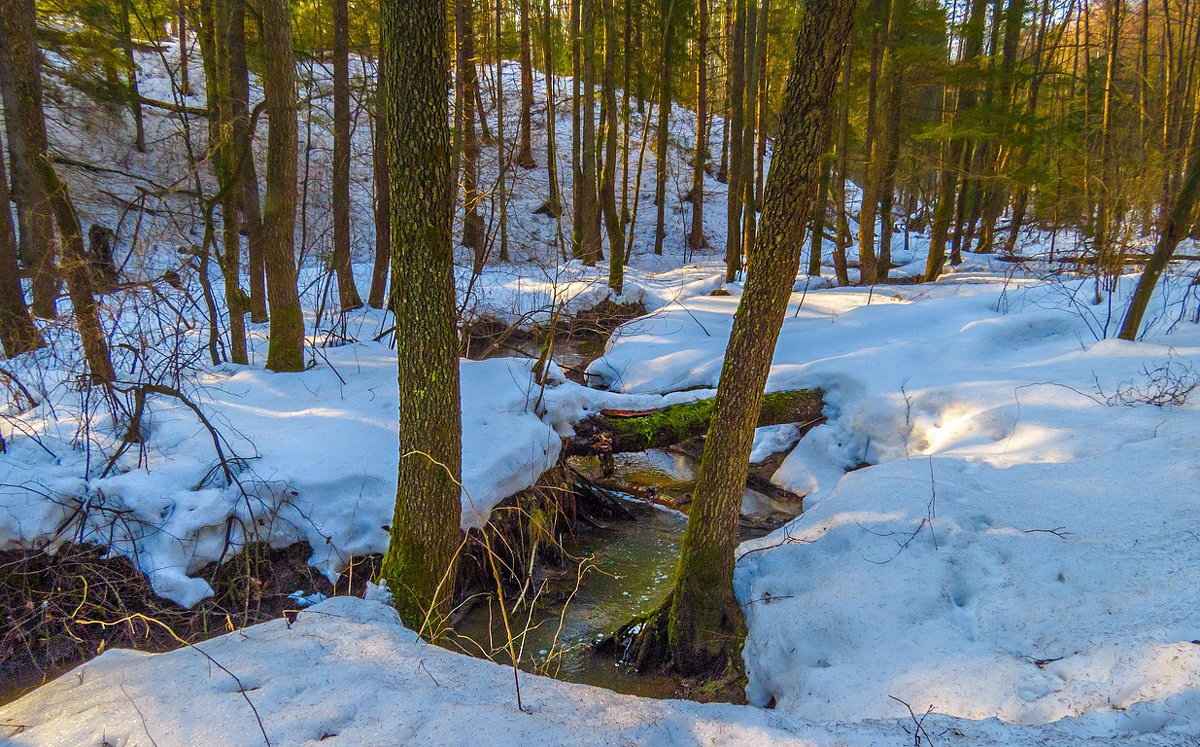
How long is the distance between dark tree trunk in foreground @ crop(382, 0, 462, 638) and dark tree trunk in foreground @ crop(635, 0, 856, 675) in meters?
1.73

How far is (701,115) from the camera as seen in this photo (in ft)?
59.1

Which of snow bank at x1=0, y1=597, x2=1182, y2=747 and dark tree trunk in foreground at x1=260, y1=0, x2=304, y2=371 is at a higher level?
dark tree trunk in foreground at x1=260, y1=0, x2=304, y2=371

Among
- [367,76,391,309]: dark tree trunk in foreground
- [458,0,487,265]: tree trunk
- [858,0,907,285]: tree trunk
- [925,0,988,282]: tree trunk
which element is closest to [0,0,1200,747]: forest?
[367,76,391,309]: dark tree trunk in foreground

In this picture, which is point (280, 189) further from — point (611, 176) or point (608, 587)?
point (611, 176)

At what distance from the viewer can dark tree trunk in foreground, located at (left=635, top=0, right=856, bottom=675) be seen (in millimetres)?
3457

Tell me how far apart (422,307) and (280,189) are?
419 cm

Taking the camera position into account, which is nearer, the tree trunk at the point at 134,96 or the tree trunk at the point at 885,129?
the tree trunk at the point at 134,96

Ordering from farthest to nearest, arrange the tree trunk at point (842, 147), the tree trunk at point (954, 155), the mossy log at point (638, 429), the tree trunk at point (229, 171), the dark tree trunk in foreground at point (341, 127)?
the tree trunk at point (842, 147), the tree trunk at point (954, 155), the dark tree trunk in foreground at point (341, 127), the tree trunk at point (229, 171), the mossy log at point (638, 429)

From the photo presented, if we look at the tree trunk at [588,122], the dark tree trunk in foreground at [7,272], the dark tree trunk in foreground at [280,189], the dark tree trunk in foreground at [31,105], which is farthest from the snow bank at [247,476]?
the tree trunk at [588,122]

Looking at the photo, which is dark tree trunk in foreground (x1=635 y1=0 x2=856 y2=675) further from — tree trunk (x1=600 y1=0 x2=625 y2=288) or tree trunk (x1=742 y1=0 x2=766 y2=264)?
tree trunk (x1=600 y1=0 x2=625 y2=288)

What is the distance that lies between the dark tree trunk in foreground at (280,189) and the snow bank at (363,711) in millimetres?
4762

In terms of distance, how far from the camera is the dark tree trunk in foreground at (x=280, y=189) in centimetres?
626

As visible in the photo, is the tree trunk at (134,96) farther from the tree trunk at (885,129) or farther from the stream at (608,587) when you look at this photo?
the tree trunk at (885,129)

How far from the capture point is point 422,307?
3693 mm
